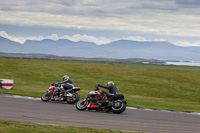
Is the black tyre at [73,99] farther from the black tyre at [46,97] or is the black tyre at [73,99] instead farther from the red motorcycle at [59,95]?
the black tyre at [46,97]

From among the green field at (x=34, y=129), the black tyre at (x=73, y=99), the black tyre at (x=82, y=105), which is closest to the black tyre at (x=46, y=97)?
the black tyre at (x=73, y=99)

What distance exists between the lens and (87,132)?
11.9m

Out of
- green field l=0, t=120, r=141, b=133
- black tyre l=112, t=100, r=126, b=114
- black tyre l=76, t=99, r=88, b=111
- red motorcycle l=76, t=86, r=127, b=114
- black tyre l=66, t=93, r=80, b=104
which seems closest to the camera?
green field l=0, t=120, r=141, b=133

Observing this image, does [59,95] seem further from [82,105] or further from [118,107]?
[118,107]

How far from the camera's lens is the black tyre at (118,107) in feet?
65.3

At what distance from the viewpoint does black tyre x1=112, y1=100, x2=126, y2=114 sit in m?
19.9

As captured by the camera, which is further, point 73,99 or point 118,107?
point 73,99

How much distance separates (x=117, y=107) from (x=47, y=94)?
7.10m

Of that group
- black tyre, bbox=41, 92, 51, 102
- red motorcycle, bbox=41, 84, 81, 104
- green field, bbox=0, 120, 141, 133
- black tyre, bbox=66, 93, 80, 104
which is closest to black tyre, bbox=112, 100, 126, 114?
black tyre, bbox=66, 93, 80, 104

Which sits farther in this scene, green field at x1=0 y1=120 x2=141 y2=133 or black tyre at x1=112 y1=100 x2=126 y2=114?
black tyre at x1=112 y1=100 x2=126 y2=114

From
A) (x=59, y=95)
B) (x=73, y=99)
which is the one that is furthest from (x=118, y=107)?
(x=59, y=95)

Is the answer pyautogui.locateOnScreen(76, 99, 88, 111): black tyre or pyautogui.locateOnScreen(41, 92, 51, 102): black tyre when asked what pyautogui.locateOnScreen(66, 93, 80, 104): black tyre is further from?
pyautogui.locateOnScreen(76, 99, 88, 111): black tyre

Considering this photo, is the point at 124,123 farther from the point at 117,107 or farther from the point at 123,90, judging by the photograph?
the point at 123,90

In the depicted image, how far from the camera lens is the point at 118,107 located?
20.1 m
